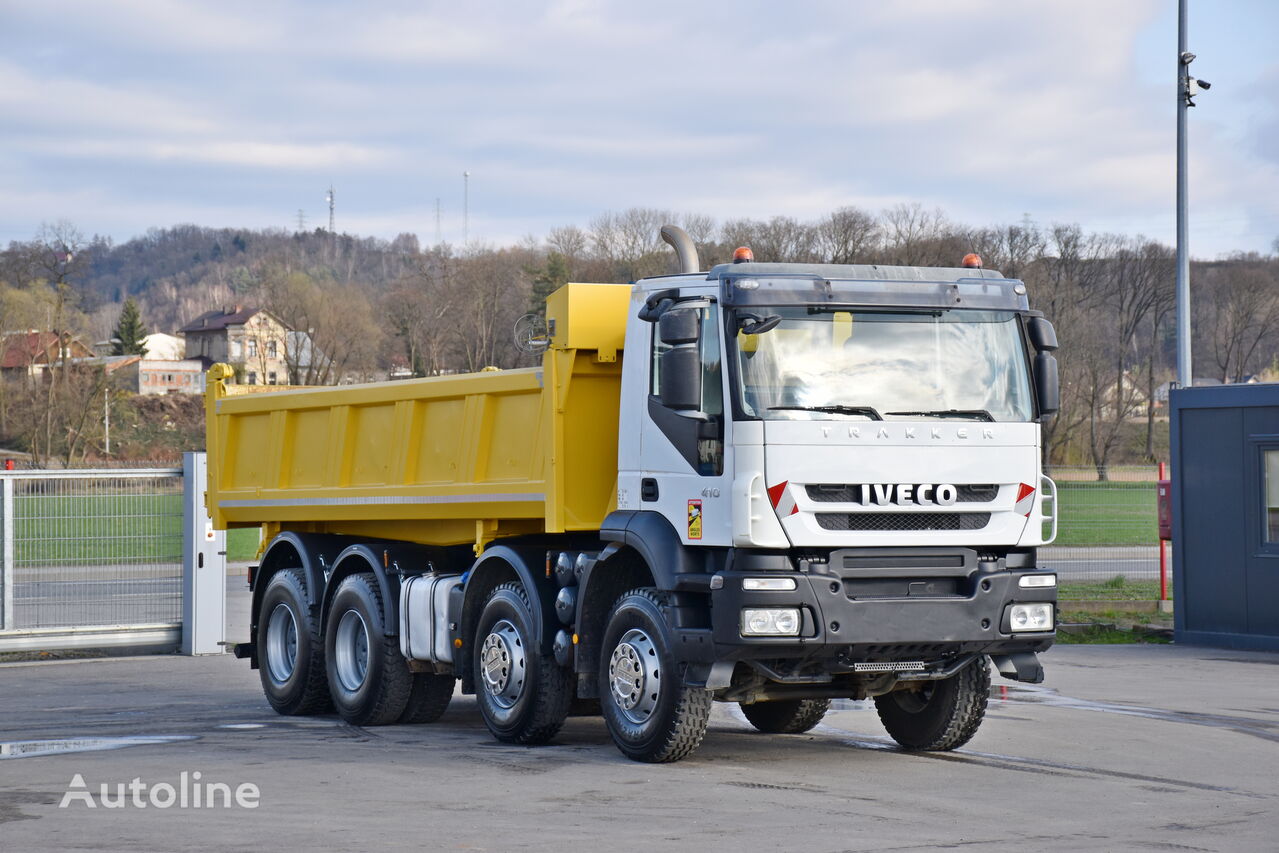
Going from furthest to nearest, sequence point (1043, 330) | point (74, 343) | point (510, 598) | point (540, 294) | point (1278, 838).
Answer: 1. point (540, 294)
2. point (74, 343)
3. point (510, 598)
4. point (1043, 330)
5. point (1278, 838)

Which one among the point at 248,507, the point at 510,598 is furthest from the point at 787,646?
the point at 248,507

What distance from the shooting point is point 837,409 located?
8.73 metres

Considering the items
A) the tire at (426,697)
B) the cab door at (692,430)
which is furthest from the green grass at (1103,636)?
the cab door at (692,430)

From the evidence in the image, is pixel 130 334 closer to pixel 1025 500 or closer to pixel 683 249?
pixel 683 249

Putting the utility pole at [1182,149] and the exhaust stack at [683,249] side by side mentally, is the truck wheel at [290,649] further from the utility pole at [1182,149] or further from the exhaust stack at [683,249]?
the utility pole at [1182,149]

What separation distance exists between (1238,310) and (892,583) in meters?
85.4

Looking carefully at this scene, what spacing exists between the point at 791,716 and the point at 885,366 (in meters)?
3.28

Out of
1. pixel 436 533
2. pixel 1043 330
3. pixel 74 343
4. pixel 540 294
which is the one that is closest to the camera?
pixel 1043 330

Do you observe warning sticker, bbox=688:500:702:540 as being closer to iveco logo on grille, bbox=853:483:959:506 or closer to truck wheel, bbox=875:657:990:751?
iveco logo on grille, bbox=853:483:959:506

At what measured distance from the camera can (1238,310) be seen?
287ft

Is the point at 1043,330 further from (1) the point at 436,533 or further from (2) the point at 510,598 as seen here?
(1) the point at 436,533

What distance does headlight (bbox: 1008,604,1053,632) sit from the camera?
9062mm
